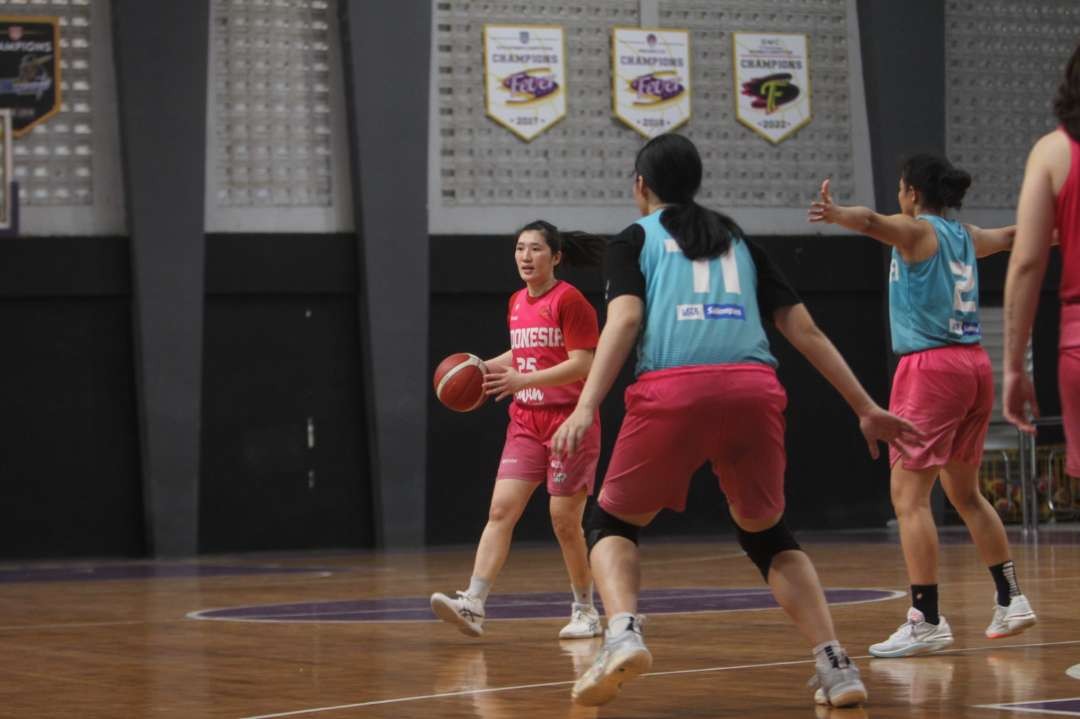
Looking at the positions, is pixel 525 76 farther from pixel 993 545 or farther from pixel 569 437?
pixel 569 437

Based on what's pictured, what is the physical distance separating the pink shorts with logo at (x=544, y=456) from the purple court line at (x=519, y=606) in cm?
132

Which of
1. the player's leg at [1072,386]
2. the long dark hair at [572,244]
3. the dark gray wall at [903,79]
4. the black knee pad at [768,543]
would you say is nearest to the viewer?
the player's leg at [1072,386]

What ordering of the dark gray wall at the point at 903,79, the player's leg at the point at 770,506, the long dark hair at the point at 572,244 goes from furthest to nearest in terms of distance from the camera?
the dark gray wall at the point at 903,79
the long dark hair at the point at 572,244
the player's leg at the point at 770,506

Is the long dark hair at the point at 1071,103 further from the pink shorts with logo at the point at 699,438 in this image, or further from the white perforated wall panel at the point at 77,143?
the white perforated wall panel at the point at 77,143

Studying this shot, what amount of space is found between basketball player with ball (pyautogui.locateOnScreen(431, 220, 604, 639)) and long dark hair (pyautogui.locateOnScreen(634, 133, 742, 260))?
263 centimetres

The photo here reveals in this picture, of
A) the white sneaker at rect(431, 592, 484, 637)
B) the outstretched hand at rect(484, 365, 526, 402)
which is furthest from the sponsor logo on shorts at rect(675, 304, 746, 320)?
the white sneaker at rect(431, 592, 484, 637)

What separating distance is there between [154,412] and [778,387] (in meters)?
13.2

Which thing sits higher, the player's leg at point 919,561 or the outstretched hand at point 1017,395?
the outstretched hand at point 1017,395

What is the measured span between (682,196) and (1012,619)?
2797mm

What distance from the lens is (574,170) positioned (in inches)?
770

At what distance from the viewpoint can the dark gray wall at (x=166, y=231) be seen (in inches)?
695

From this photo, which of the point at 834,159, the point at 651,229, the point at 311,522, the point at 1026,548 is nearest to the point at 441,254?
the point at 311,522

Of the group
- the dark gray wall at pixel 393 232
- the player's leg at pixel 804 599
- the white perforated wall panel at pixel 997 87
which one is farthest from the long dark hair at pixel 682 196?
the white perforated wall panel at pixel 997 87

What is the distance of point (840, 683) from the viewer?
5.46 meters
